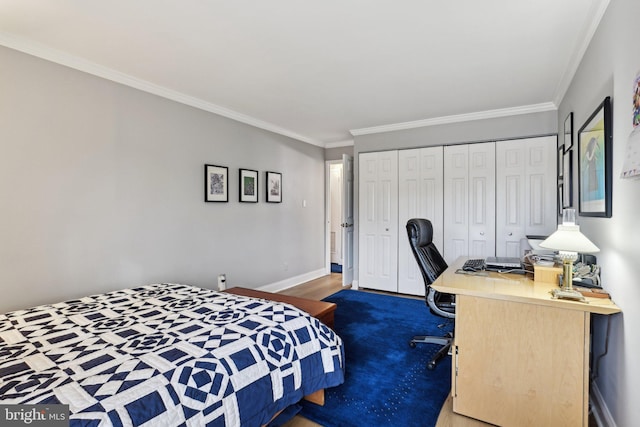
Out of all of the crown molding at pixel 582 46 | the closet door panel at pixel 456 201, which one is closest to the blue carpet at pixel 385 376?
the closet door panel at pixel 456 201

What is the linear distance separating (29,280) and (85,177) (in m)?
0.84

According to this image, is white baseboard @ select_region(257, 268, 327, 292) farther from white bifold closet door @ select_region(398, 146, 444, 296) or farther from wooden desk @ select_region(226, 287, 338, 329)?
wooden desk @ select_region(226, 287, 338, 329)

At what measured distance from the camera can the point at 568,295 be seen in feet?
5.37

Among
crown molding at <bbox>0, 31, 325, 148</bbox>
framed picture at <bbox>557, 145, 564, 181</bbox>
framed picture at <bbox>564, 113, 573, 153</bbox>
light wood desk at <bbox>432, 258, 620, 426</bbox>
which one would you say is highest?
crown molding at <bbox>0, 31, 325, 148</bbox>

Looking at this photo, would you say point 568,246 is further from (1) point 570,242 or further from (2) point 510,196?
(2) point 510,196

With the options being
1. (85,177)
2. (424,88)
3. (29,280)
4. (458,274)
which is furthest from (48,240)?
(424,88)

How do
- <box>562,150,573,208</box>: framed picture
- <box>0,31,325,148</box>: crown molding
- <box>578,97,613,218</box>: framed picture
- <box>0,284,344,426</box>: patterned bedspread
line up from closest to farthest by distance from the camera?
<box>0,284,344,426</box>: patterned bedspread < <box>578,97,613,218</box>: framed picture < <box>0,31,325,148</box>: crown molding < <box>562,150,573,208</box>: framed picture

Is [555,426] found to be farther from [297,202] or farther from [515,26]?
[297,202]

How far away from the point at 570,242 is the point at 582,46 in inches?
61.4

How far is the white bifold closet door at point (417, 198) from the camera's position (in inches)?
165

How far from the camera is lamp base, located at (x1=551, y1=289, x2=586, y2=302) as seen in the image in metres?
1.63

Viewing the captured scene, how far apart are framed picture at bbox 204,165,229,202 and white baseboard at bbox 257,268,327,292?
1369mm

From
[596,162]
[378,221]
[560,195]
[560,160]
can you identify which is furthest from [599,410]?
[378,221]

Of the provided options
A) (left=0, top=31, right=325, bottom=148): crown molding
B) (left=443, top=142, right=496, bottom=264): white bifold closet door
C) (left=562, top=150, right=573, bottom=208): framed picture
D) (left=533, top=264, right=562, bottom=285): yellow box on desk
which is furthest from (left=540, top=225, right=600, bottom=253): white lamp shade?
(left=0, top=31, right=325, bottom=148): crown molding
